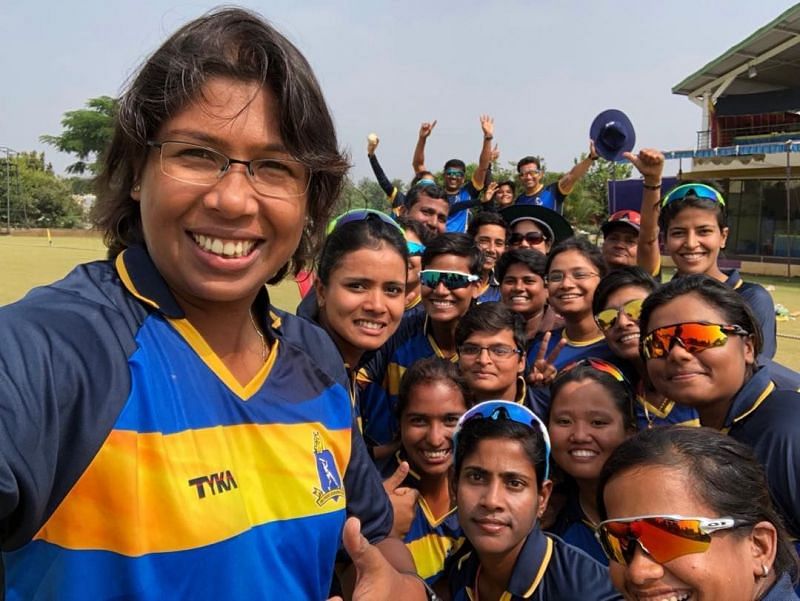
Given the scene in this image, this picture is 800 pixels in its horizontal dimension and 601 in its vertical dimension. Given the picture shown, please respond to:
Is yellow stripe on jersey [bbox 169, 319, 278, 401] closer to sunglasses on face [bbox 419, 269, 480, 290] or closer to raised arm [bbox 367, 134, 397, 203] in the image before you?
sunglasses on face [bbox 419, 269, 480, 290]

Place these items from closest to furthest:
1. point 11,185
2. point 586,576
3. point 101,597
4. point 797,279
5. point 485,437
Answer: point 101,597
point 586,576
point 485,437
point 797,279
point 11,185

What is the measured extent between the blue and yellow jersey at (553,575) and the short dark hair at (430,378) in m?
0.97

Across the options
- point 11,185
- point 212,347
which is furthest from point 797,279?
point 11,185

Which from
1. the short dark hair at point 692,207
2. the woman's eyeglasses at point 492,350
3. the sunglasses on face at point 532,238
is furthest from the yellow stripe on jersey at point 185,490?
the sunglasses on face at point 532,238

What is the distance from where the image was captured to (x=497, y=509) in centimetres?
270

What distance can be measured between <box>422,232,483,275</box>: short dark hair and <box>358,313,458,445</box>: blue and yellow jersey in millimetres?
467

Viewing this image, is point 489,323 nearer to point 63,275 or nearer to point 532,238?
point 532,238

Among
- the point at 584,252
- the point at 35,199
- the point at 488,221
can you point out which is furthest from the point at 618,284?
the point at 35,199

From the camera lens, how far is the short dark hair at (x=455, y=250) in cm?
458

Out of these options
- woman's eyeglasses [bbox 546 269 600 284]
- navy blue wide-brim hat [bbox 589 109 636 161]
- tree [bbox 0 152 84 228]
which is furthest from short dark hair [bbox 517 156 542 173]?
tree [bbox 0 152 84 228]

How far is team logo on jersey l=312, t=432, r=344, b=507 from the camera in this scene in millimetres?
1501

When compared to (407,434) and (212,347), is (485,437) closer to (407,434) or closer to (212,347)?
(407,434)

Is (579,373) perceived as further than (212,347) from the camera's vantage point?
Yes

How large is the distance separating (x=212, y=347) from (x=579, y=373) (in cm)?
221
